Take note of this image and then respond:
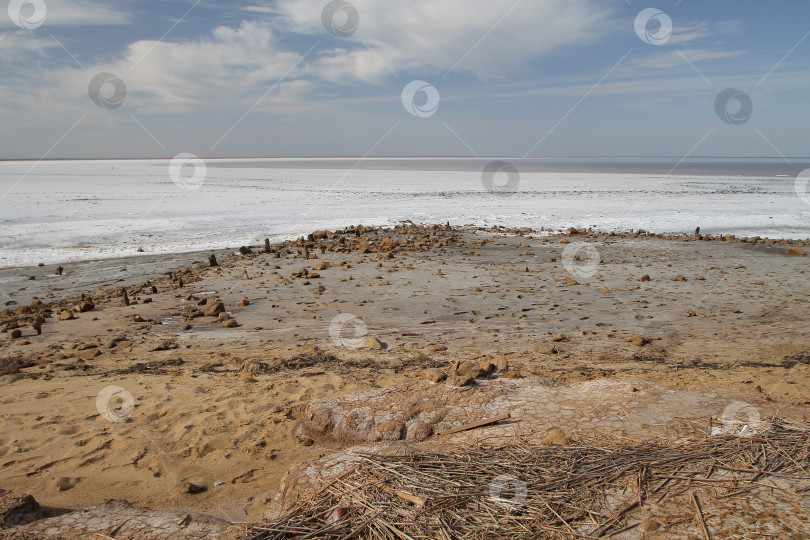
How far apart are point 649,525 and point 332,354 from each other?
435 centimetres

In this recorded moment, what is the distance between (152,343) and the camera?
6.98 meters

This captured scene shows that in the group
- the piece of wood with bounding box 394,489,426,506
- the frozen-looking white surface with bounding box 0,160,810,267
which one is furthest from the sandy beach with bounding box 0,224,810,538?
the frozen-looking white surface with bounding box 0,160,810,267

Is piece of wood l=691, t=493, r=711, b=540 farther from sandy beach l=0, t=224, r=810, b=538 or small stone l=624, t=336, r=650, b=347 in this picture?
Result: small stone l=624, t=336, r=650, b=347

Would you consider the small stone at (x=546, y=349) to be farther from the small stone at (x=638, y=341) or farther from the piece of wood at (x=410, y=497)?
the piece of wood at (x=410, y=497)

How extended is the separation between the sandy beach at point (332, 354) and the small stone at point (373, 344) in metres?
0.03

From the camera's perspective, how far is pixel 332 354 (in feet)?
21.1

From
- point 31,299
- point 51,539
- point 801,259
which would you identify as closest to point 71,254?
point 31,299

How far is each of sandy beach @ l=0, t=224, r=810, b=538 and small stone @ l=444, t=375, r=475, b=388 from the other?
119 millimetres

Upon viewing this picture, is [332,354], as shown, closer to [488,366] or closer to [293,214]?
[488,366]

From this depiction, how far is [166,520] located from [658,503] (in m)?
2.81

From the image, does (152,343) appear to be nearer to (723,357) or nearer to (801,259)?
(723,357)

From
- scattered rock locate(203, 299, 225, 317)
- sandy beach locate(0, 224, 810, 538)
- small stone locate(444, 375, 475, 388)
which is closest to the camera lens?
sandy beach locate(0, 224, 810, 538)

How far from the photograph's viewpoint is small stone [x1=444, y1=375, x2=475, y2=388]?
4.80 m

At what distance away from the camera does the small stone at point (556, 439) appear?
3548mm
